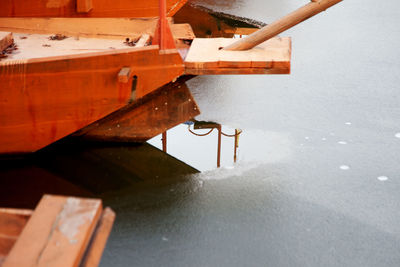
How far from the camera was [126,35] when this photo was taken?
15.9 feet

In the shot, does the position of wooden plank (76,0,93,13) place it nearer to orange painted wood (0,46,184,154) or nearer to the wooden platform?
orange painted wood (0,46,184,154)

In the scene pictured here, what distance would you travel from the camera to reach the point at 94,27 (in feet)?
16.0

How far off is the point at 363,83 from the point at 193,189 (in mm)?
3066

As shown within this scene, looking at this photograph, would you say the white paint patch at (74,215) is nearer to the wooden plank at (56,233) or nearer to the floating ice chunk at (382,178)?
the wooden plank at (56,233)

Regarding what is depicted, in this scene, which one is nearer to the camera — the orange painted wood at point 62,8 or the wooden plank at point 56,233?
the wooden plank at point 56,233

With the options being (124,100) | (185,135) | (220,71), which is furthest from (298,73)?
(124,100)

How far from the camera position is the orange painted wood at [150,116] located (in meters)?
4.45

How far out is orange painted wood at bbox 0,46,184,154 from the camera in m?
3.88

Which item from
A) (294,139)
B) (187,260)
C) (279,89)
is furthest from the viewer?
(279,89)

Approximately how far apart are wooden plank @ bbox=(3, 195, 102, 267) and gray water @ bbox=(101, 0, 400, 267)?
193 centimetres

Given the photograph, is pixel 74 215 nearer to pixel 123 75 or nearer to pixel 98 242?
pixel 98 242

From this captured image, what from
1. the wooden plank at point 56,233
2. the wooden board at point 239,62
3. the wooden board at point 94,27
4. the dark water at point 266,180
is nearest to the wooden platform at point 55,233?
the wooden plank at point 56,233

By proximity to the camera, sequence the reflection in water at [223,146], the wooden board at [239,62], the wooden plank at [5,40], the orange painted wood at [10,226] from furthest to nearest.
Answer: the reflection in water at [223,146], the wooden plank at [5,40], the wooden board at [239,62], the orange painted wood at [10,226]

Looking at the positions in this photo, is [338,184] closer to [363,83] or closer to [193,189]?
[193,189]
